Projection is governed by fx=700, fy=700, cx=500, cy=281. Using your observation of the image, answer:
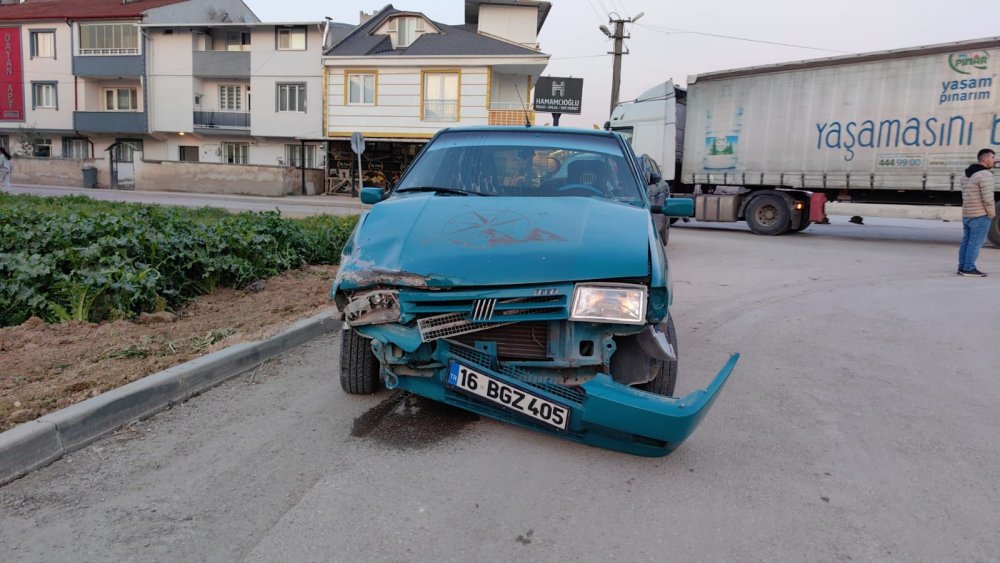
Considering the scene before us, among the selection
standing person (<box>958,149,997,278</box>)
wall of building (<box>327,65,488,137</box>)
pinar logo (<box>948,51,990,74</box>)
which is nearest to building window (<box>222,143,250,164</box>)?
wall of building (<box>327,65,488,137</box>)

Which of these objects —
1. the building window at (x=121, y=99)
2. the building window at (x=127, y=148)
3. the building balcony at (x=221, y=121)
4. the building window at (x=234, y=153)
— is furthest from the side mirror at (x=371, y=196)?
the building window at (x=121, y=99)

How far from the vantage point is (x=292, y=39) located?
3659 cm

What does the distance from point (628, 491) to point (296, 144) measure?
38.2 metres

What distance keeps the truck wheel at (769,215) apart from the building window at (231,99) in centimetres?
3080

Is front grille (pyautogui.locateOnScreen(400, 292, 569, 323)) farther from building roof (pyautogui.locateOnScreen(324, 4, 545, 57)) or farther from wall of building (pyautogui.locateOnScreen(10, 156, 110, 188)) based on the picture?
wall of building (pyautogui.locateOnScreen(10, 156, 110, 188))

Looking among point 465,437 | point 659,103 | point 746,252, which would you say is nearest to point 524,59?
point 659,103

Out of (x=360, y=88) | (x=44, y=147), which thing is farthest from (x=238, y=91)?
(x=44, y=147)

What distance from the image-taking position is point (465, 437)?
397cm

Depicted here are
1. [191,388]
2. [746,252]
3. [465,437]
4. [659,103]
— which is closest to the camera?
[465,437]

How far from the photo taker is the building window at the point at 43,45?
41.2 metres

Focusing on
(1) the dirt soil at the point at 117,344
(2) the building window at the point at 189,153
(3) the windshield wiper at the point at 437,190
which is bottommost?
(1) the dirt soil at the point at 117,344

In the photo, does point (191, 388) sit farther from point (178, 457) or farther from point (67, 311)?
point (67, 311)

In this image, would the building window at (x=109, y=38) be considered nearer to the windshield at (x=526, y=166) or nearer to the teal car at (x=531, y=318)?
the windshield at (x=526, y=166)

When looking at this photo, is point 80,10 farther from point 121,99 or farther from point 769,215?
point 769,215
